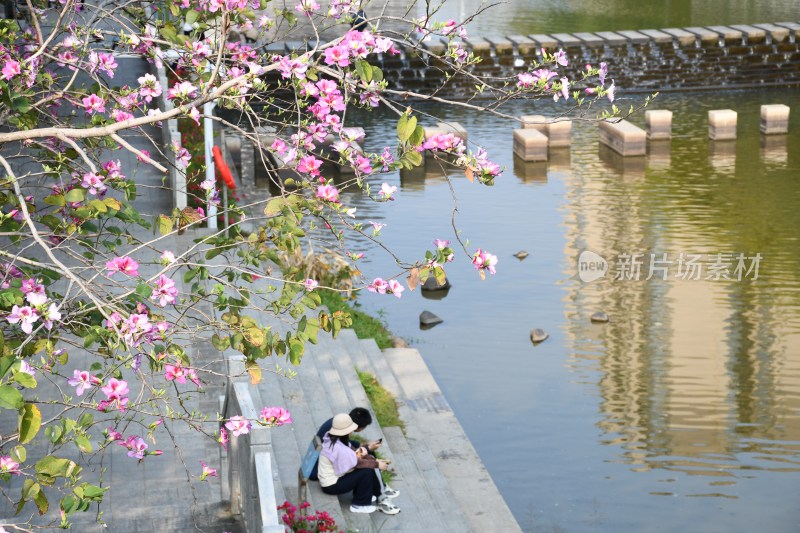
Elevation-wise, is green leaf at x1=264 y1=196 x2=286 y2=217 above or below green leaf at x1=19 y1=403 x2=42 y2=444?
above

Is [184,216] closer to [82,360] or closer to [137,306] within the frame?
[137,306]

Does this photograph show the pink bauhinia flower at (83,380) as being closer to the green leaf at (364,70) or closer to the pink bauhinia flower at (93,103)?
the pink bauhinia flower at (93,103)

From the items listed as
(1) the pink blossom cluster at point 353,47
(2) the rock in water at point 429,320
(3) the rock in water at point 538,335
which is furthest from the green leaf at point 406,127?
(2) the rock in water at point 429,320

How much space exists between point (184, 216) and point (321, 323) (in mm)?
1118

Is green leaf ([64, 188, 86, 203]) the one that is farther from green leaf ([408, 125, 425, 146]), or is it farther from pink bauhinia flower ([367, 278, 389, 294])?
green leaf ([408, 125, 425, 146])

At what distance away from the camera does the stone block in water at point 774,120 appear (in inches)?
1095

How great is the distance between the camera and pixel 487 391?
47.6 feet

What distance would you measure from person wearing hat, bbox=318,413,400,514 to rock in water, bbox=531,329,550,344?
19.5ft

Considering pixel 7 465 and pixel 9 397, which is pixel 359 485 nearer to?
pixel 7 465

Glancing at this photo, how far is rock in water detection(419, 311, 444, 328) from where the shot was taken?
55.4 feet

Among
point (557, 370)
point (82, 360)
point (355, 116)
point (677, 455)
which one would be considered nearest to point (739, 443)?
point (677, 455)

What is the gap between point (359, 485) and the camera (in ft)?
33.6

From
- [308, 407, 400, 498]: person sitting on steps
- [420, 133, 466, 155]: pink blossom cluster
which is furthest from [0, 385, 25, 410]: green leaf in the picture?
[308, 407, 400, 498]: person sitting on steps

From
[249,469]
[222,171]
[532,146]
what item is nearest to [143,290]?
[249,469]
